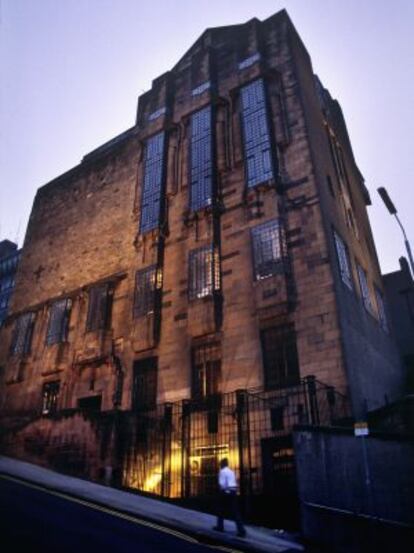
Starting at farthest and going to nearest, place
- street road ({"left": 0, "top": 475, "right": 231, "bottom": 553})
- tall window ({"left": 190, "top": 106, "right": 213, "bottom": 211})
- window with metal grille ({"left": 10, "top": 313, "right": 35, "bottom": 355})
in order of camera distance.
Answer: window with metal grille ({"left": 10, "top": 313, "right": 35, "bottom": 355}) → tall window ({"left": 190, "top": 106, "right": 213, "bottom": 211}) → street road ({"left": 0, "top": 475, "right": 231, "bottom": 553})

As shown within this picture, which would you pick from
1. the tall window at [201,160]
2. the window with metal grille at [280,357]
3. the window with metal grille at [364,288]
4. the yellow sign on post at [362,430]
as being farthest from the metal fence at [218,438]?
the tall window at [201,160]

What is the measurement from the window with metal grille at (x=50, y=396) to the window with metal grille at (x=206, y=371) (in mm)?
8432

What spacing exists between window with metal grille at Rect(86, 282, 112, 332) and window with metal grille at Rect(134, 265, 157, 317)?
2.09 metres

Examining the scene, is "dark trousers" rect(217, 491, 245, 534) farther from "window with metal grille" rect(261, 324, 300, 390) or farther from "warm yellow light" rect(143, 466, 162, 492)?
"warm yellow light" rect(143, 466, 162, 492)

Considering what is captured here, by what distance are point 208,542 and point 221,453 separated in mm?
6836

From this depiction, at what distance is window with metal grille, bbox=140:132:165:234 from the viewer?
75.6 ft

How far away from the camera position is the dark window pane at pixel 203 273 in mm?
18844

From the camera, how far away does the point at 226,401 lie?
16.3 metres

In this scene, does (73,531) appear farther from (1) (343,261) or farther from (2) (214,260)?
(1) (343,261)

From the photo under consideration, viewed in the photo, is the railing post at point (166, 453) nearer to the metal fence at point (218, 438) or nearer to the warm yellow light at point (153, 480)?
the metal fence at point (218, 438)

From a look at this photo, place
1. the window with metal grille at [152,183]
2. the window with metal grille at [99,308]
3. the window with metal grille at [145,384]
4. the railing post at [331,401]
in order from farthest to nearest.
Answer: the window with metal grille at [152,183] → the window with metal grille at [99,308] → the window with metal grille at [145,384] → the railing post at [331,401]

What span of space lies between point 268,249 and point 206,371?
540cm

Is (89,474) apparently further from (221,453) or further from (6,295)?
(6,295)

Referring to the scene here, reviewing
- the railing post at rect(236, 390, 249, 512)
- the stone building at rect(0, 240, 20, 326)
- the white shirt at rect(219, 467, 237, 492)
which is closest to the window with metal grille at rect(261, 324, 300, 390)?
the railing post at rect(236, 390, 249, 512)
